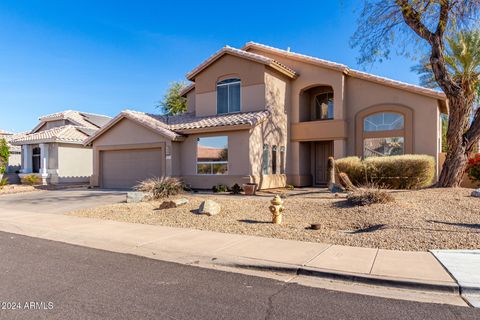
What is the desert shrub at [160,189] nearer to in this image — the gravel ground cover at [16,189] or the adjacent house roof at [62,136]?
the gravel ground cover at [16,189]

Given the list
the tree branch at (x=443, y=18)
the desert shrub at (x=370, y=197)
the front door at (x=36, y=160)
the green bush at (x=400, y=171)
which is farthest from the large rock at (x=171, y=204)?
the front door at (x=36, y=160)

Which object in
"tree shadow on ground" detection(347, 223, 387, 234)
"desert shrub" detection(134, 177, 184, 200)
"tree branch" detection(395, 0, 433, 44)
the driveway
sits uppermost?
"tree branch" detection(395, 0, 433, 44)

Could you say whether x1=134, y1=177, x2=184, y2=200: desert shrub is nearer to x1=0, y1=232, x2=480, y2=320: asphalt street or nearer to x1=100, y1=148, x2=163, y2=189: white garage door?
x1=100, y1=148, x2=163, y2=189: white garage door

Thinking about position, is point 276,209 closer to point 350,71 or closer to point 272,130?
point 272,130

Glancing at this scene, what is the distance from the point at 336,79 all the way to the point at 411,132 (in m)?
4.73

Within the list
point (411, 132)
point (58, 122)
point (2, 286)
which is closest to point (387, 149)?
point (411, 132)

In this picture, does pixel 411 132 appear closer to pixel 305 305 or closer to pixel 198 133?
pixel 198 133

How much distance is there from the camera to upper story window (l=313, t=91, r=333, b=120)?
70.6 ft

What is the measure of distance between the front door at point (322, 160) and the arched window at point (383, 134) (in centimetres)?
260

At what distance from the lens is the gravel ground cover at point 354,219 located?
306 inches

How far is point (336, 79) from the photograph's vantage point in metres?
19.8

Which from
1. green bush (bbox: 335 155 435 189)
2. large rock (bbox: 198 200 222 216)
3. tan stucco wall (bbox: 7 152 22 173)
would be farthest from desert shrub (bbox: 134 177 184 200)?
tan stucco wall (bbox: 7 152 22 173)

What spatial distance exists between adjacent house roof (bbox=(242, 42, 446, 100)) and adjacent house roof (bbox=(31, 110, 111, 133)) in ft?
52.3

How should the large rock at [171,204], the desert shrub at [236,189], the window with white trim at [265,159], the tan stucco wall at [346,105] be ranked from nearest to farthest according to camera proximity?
the large rock at [171,204] < the desert shrub at [236,189] < the tan stucco wall at [346,105] < the window with white trim at [265,159]
